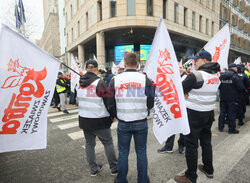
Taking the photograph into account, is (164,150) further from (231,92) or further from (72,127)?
(72,127)

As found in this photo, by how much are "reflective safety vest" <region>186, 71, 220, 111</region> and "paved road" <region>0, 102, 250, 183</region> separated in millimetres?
1233

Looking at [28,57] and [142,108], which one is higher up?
[28,57]

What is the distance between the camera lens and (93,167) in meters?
2.82

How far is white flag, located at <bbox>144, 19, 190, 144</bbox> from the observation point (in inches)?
96.7

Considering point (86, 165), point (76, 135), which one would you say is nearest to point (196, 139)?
point (86, 165)

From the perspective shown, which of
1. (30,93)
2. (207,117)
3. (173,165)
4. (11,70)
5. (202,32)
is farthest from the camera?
(202,32)

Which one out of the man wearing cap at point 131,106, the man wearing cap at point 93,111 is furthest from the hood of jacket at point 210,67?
the man wearing cap at point 93,111

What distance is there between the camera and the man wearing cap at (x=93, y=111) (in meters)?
2.63

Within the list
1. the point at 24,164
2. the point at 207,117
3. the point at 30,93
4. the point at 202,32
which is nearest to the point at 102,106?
the point at 30,93

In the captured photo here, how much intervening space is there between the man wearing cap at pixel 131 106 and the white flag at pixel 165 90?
266 millimetres

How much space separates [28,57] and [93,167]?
2.05m

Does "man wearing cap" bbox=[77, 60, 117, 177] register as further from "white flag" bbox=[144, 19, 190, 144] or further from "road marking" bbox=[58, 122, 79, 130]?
"road marking" bbox=[58, 122, 79, 130]

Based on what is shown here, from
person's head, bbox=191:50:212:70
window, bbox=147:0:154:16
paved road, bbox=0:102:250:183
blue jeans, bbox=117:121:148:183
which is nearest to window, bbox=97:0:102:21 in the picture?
window, bbox=147:0:154:16

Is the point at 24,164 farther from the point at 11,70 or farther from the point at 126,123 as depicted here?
the point at 126,123
